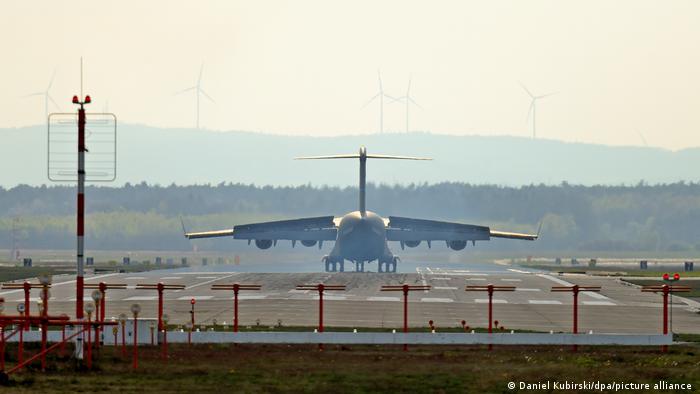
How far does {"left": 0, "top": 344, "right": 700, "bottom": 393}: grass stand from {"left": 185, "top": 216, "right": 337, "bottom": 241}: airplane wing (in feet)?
234

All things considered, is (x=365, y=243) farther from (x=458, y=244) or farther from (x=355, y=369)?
(x=355, y=369)

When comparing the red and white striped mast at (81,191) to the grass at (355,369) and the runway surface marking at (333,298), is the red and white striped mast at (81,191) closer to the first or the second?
the grass at (355,369)

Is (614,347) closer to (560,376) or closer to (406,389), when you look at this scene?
(560,376)

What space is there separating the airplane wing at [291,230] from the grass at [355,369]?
7128 centimetres

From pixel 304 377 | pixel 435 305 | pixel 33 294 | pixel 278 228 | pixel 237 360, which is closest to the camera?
pixel 304 377

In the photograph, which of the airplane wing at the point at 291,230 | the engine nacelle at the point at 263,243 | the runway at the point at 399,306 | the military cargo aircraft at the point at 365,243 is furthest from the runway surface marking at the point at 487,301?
the engine nacelle at the point at 263,243

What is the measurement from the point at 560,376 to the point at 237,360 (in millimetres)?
8749

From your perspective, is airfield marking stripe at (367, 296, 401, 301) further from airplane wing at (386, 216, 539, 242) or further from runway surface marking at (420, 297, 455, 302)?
airplane wing at (386, 216, 539, 242)

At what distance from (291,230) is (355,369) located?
257 ft

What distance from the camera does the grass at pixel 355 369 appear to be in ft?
92.6

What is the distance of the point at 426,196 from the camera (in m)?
194

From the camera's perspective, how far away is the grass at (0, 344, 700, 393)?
92.6ft

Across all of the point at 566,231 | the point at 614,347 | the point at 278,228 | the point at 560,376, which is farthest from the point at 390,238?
the point at 560,376

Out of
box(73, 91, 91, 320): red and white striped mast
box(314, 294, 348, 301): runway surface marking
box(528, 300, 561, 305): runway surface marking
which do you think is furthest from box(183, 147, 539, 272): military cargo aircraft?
box(73, 91, 91, 320): red and white striped mast
